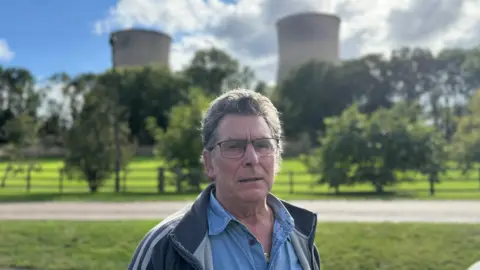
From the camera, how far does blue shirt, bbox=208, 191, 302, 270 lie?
1417 millimetres

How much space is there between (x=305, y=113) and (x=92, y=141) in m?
32.7

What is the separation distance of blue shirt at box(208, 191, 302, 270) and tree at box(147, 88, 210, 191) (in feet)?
36.9

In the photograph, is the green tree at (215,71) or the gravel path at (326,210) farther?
the green tree at (215,71)

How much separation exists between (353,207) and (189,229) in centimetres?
843

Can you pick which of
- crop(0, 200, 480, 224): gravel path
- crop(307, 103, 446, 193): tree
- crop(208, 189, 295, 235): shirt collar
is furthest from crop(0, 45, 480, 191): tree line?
crop(208, 189, 295, 235): shirt collar

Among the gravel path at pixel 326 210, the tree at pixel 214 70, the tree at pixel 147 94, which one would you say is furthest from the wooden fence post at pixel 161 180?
the tree at pixel 214 70

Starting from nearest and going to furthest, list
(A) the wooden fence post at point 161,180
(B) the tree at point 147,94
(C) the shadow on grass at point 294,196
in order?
(C) the shadow on grass at point 294,196 → (A) the wooden fence post at point 161,180 → (B) the tree at point 147,94

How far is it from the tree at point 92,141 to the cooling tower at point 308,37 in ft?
79.5

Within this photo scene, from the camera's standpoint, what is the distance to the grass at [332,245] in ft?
16.0

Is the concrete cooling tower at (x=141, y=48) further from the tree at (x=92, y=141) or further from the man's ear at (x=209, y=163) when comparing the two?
the man's ear at (x=209, y=163)

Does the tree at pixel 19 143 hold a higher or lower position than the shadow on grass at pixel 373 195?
higher

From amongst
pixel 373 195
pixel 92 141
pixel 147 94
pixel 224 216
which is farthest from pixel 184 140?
pixel 147 94

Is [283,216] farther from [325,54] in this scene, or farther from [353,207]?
[325,54]

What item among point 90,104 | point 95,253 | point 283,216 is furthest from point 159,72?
point 283,216
